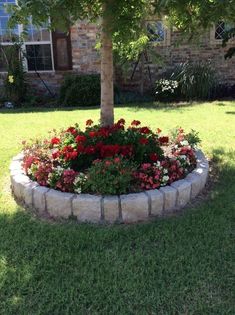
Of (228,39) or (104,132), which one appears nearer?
(104,132)

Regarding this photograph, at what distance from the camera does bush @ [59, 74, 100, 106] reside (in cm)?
940

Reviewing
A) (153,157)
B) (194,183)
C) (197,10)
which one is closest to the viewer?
(197,10)

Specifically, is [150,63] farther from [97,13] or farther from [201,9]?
[201,9]

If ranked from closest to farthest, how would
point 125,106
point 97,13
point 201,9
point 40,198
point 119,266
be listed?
point 119,266
point 201,9
point 40,198
point 97,13
point 125,106

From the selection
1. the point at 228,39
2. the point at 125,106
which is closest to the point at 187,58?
the point at 228,39

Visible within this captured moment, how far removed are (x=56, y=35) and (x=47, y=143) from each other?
6042 mm

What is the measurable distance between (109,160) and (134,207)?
1.78 ft

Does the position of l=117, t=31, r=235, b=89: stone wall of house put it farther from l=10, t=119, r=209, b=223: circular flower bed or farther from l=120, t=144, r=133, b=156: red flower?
l=120, t=144, r=133, b=156: red flower

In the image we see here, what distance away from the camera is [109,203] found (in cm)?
354

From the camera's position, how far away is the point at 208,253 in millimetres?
3164

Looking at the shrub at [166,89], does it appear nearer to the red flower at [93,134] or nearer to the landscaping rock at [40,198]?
the red flower at [93,134]

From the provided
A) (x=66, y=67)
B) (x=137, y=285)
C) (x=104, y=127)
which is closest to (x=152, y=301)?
(x=137, y=285)

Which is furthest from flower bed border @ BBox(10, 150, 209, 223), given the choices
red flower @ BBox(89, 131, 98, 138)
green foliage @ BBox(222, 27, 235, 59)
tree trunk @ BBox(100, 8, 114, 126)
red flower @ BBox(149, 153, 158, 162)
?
green foliage @ BBox(222, 27, 235, 59)

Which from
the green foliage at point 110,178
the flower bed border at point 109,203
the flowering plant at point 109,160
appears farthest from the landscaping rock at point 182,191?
the green foliage at point 110,178
